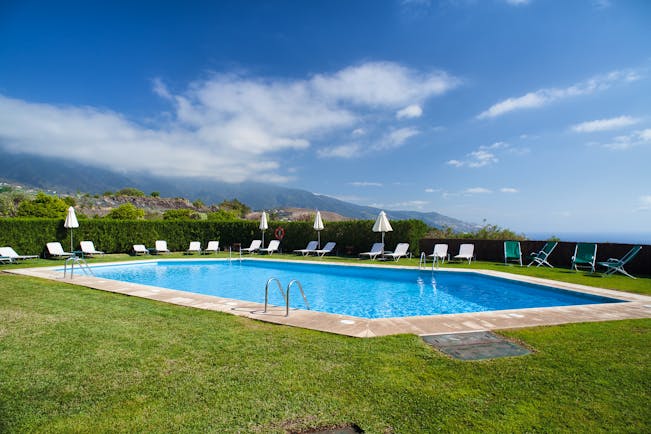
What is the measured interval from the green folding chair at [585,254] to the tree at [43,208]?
3882 centimetres

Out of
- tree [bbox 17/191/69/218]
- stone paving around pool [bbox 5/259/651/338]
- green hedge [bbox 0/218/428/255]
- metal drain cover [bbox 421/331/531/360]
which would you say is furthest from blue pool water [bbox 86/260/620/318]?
tree [bbox 17/191/69/218]

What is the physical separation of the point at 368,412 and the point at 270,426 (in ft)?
2.30

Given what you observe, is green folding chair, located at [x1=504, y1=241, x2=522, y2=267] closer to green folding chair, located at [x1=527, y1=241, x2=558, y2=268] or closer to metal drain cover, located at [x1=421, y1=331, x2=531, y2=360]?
green folding chair, located at [x1=527, y1=241, x2=558, y2=268]

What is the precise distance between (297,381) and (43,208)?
38631mm

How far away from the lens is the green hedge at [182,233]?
14828 mm

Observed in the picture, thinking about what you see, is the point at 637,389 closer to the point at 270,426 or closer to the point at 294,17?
the point at 270,426

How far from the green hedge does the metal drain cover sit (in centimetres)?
1291

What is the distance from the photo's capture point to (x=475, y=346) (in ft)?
12.6

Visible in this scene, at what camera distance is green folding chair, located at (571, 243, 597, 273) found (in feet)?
36.3

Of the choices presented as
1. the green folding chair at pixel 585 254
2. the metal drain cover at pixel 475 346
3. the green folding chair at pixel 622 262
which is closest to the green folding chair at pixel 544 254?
the green folding chair at pixel 585 254

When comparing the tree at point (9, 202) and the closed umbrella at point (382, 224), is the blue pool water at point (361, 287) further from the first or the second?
the tree at point (9, 202)

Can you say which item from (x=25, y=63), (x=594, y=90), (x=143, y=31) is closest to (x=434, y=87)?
(x=594, y=90)

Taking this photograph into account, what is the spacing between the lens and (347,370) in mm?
3141

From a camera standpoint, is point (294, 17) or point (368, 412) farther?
point (294, 17)
